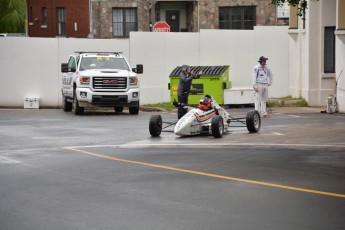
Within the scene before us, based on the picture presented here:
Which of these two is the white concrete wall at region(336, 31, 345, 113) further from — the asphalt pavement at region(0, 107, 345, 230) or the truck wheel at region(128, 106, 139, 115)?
the asphalt pavement at region(0, 107, 345, 230)

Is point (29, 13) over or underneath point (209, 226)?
over

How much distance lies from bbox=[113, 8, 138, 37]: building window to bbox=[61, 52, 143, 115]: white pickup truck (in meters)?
30.6

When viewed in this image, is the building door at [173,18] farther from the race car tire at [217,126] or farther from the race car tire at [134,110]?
the race car tire at [217,126]

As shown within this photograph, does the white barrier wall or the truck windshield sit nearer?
the truck windshield

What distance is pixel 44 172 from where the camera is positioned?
16469 millimetres

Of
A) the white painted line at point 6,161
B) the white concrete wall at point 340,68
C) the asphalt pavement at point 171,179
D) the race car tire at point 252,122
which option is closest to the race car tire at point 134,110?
the white concrete wall at point 340,68

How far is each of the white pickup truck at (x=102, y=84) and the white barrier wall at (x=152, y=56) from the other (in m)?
4.12

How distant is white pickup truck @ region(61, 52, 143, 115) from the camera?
3362 cm

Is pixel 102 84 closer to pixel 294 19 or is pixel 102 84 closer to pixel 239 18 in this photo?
pixel 294 19

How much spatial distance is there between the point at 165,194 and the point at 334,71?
80.5 ft

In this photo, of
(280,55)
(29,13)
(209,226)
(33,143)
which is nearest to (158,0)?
(29,13)

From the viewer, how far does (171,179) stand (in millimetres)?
15266

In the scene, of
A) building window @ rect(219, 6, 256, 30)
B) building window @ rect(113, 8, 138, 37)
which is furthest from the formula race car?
building window @ rect(113, 8, 138, 37)

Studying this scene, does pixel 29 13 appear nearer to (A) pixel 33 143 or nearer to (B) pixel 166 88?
(B) pixel 166 88
